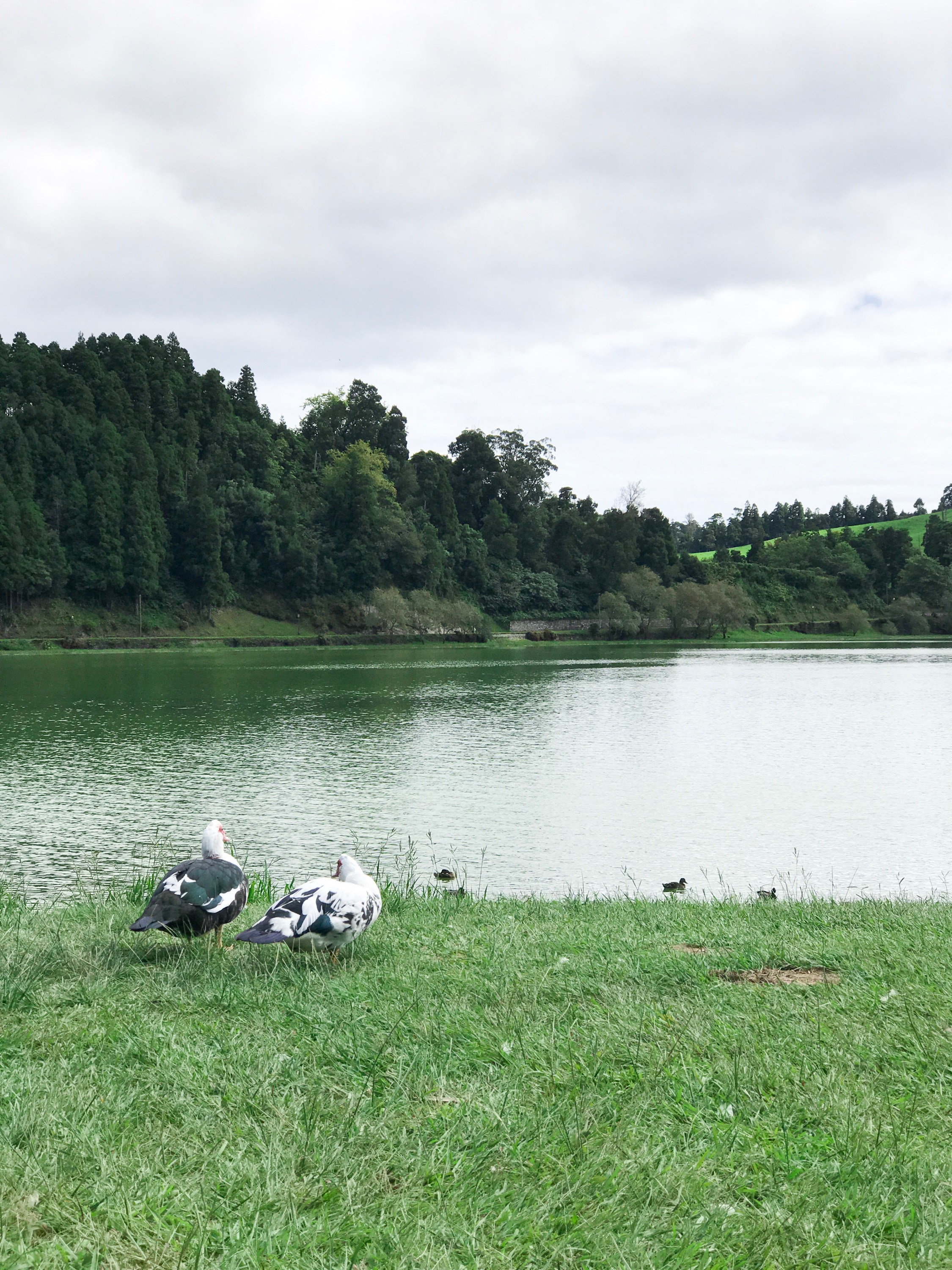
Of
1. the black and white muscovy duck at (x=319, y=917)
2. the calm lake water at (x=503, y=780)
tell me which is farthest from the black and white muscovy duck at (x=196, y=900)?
the calm lake water at (x=503, y=780)

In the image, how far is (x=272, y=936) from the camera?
7113mm

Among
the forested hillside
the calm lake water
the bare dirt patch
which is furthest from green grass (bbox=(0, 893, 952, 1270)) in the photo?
the forested hillside

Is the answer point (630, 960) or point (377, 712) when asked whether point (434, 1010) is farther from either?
point (377, 712)

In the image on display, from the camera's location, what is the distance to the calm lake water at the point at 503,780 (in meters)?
17.2

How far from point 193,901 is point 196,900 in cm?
2

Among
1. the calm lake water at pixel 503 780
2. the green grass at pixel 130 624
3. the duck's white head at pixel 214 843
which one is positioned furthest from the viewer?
the green grass at pixel 130 624

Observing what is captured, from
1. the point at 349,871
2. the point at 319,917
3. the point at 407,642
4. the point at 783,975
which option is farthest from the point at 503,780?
the point at 407,642

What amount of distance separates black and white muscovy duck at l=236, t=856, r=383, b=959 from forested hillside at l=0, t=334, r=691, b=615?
9394cm

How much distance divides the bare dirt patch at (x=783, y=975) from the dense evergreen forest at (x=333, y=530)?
9604 cm

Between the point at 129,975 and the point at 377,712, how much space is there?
34878mm

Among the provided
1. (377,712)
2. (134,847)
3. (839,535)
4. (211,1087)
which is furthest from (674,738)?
(839,535)

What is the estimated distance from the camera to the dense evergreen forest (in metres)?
103

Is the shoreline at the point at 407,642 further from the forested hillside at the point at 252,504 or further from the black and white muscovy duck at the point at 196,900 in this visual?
the black and white muscovy duck at the point at 196,900

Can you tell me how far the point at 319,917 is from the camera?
7.36 meters
